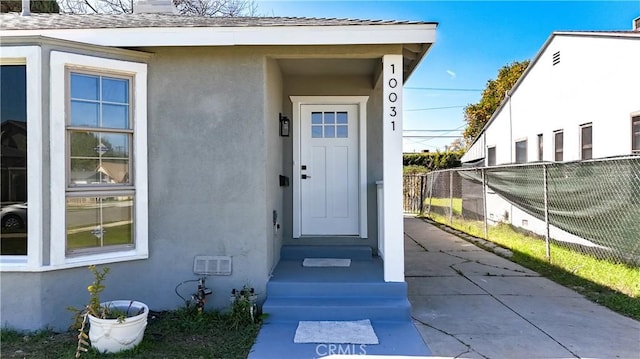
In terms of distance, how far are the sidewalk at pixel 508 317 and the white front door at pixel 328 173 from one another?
1.41 meters

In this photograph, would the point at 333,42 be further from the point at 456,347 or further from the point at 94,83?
the point at 456,347

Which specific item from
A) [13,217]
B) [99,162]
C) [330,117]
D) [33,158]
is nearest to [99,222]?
[99,162]

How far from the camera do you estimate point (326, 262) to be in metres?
5.11

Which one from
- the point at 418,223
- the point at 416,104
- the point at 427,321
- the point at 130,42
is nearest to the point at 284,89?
the point at 130,42

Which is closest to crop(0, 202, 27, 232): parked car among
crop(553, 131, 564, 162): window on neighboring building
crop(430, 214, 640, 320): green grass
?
crop(430, 214, 640, 320): green grass

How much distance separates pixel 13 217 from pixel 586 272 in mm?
6754

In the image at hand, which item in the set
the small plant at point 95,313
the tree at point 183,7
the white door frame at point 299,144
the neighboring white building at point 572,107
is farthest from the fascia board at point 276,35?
the tree at point 183,7

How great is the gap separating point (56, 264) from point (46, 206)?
0.53 metres

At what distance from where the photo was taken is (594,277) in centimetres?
528

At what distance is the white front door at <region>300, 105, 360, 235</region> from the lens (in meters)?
5.79

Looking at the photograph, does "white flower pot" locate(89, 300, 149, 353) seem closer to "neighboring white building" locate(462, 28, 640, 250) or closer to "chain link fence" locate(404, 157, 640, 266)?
"chain link fence" locate(404, 157, 640, 266)

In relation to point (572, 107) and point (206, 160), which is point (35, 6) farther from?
point (572, 107)

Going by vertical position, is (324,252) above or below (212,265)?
below

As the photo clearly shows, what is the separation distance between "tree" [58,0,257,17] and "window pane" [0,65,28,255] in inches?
344
